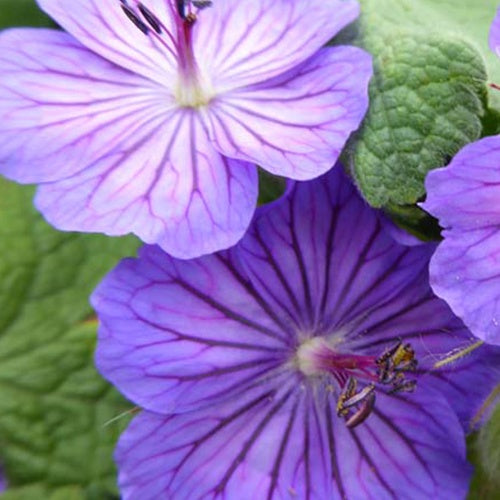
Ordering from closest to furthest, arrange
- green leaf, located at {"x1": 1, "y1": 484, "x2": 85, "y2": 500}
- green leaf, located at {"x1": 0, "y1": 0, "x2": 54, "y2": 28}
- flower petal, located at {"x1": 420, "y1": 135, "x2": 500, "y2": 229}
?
flower petal, located at {"x1": 420, "y1": 135, "x2": 500, "y2": 229}
green leaf, located at {"x1": 1, "y1": 484, "x2": 85, "y2": 500}
green leaf, located at {"x1": 0, "y1": 0, "x2": 54, "y2": 28}

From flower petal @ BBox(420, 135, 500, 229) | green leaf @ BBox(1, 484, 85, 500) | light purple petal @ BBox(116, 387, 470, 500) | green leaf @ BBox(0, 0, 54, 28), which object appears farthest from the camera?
green leaf @ BBox(0, 0, 54, 28)

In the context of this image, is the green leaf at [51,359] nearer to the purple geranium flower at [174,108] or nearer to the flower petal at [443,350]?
the purple geranium flower at [174,108]

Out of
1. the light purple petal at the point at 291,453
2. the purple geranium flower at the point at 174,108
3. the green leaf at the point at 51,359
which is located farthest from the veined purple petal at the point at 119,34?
the light purple petal at the point at 291,453

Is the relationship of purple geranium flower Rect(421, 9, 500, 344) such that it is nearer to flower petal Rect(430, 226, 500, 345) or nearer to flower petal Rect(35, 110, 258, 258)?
flower petal Rect(430, 226, 500, 345)

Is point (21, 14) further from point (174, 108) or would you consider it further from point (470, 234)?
point (470, 234)

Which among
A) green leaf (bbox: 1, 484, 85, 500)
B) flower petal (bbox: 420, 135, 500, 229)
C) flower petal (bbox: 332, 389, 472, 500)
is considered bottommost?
green leaf (bbox: 1, 484, 85, 500)

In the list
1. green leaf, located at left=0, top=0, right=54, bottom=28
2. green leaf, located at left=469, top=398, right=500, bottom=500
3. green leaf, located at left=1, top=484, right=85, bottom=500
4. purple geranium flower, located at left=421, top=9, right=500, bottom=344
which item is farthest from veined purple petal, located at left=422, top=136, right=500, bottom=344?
green leaf, located at left=0, top=0, right=54, bottom=28

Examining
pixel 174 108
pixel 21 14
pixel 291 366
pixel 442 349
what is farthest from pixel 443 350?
pixel 21 14
